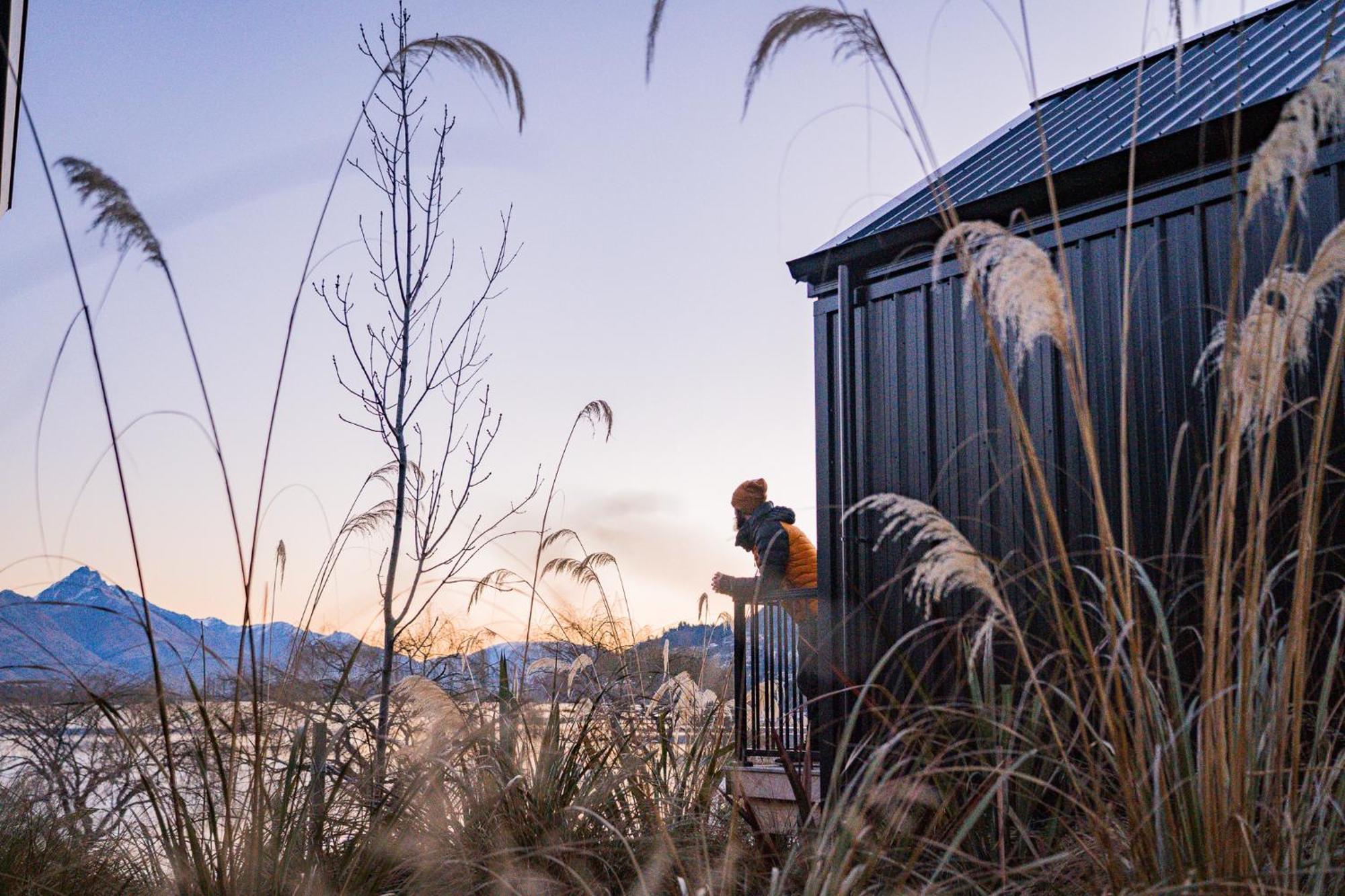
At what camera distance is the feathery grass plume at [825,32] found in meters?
2.09

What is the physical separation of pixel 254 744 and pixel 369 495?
1696 millimetres

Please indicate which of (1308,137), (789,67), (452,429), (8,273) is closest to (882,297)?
(452,429)

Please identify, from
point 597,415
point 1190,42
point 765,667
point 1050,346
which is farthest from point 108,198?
point 1190,42

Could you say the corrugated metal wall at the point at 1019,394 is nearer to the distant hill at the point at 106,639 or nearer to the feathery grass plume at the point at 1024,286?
the feathery grass plume at the point at 1024,286

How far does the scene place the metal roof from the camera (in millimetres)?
4281

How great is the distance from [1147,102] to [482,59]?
375 centimetres

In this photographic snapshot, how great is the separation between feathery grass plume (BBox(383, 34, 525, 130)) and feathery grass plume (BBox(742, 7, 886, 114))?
0.83 m

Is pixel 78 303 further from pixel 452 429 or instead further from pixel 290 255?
pixel 452 429

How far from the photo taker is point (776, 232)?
243cm

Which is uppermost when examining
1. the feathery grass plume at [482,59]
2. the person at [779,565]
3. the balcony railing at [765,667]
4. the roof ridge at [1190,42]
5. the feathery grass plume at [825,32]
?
the roof ridge at [1190,42]

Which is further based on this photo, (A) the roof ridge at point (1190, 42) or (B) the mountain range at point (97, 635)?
(A) the roof ridge at point (1190, 42)

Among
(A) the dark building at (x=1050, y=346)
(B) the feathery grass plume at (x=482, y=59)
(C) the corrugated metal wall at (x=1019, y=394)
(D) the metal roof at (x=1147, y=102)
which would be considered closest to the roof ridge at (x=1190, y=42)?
(D) the metal roof at (x=1147, y=102)

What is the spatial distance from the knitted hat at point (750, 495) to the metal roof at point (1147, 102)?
1.63m

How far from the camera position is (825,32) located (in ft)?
6.93
